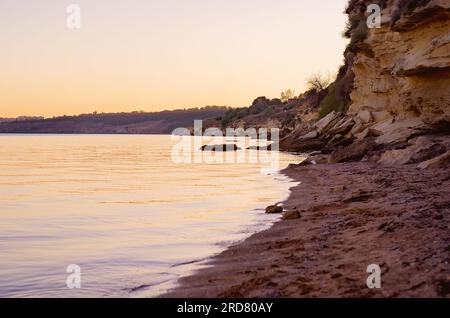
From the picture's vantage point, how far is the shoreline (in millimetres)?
5602

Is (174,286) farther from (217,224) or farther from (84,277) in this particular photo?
(217,224)

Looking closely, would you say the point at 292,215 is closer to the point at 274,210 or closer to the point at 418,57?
the point at 274,210

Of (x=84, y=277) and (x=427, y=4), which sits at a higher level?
(x=427, y=4)

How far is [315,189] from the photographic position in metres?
16.2

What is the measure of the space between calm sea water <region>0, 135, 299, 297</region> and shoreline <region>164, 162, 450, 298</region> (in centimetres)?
65

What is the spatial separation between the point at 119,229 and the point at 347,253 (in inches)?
209

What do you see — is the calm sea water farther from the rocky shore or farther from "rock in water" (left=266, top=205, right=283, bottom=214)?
the rocky shore


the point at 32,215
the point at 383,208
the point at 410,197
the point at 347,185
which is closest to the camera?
the point at 383,208

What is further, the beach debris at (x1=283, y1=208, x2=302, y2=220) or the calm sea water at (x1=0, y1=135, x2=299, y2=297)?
the beach debris at (x1=283, y1=208, x2=302, y2=220)

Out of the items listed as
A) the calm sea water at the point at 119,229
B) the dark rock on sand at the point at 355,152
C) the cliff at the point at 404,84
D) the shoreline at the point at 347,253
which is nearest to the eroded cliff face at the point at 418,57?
the cliff at the point at 404,84

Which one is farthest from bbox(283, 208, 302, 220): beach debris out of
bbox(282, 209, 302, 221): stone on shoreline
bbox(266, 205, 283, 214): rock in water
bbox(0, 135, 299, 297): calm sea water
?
bbox(266, 205, 283, 214): rock in water
